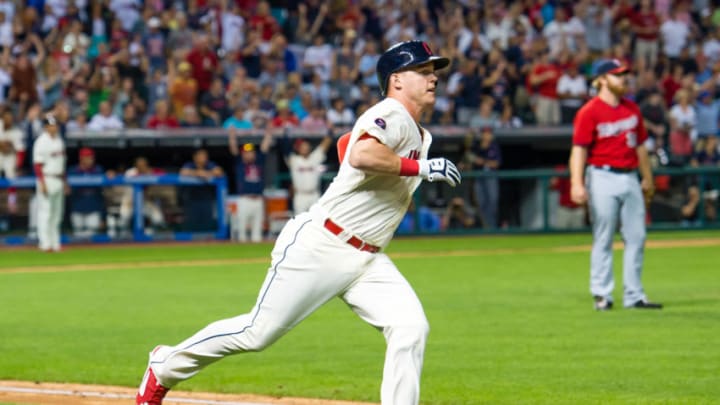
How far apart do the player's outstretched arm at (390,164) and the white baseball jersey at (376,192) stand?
0.11 metres

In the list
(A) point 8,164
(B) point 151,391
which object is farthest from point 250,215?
(B) point 151,391

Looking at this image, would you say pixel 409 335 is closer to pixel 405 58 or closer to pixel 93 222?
pixel 405 58

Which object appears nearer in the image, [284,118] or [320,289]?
[320,289]

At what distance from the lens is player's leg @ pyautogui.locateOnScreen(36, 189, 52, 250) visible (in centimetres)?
2027

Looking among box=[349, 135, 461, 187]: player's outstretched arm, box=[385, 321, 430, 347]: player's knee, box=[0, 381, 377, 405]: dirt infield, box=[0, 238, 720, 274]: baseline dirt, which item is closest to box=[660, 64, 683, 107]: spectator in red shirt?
box=[0, 238, 720, 274]: baseline dirt

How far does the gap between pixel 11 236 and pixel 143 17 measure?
16.2ft

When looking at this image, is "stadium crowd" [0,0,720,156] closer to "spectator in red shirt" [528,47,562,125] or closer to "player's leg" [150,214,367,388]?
"spectator in red shirt" [528,47,562,125]

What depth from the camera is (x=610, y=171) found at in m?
11.1

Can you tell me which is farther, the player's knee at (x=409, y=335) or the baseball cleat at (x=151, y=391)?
the baseball cleat at (x=151, y=391)

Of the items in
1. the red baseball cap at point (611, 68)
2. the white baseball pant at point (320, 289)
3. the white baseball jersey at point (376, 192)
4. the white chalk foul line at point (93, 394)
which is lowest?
the white chalk foul line at point (93, 394)

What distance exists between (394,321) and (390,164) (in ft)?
2.28

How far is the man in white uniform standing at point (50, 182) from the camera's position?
65.9 feet

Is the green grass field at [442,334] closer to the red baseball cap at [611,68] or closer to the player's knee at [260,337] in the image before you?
the player's knee at [260,337]

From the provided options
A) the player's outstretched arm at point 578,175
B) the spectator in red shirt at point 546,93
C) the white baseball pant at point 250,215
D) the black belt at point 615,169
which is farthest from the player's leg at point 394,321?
the spectator in red shirt at point 546,93
